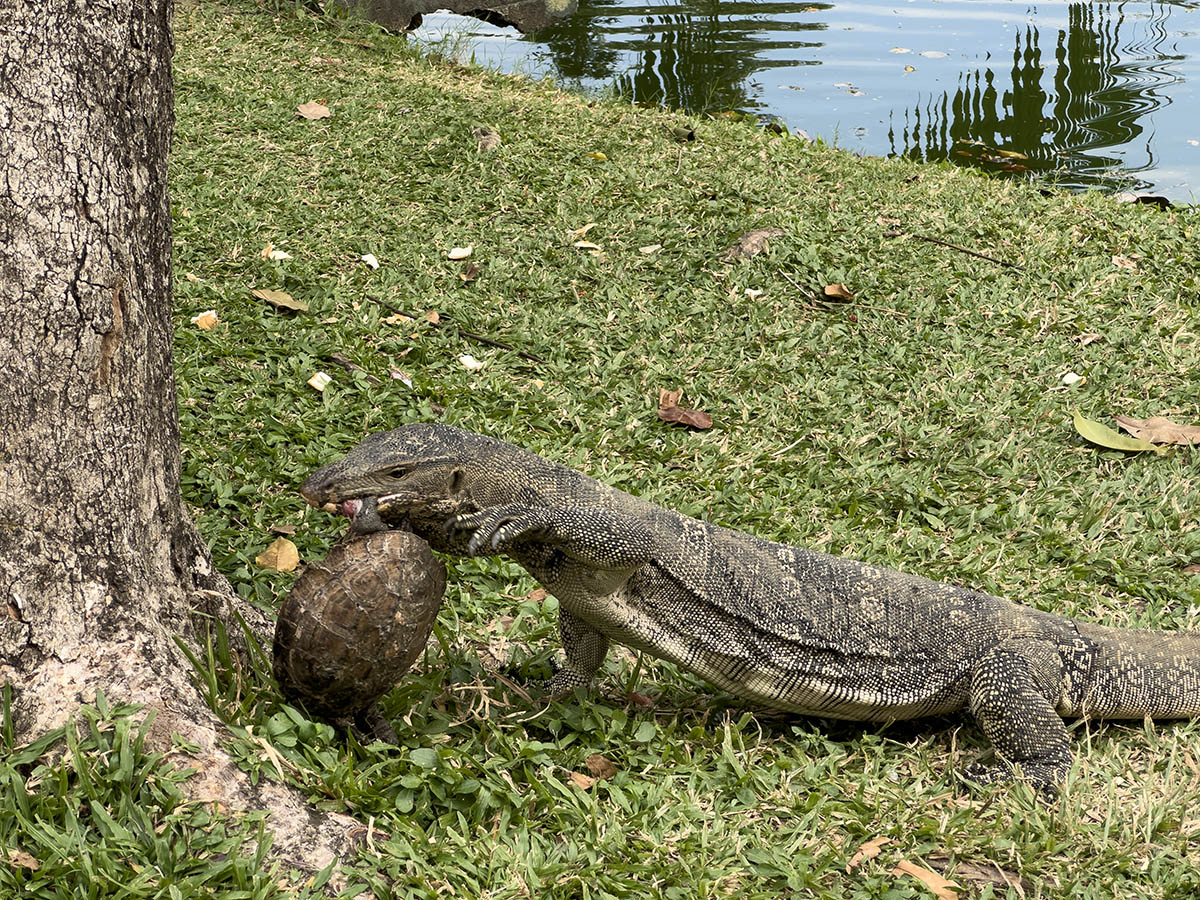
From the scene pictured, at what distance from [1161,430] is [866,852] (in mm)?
3243

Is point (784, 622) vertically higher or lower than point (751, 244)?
lower

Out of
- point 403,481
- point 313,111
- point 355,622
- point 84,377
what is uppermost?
point 313,111

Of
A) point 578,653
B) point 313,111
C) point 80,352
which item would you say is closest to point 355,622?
point 80,352

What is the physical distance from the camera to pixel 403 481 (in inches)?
115

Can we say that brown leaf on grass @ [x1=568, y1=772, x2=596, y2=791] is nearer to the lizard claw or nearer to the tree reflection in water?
the lizard claw

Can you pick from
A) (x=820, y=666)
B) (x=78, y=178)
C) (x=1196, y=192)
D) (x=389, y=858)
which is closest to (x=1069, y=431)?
(x=820, y=666)

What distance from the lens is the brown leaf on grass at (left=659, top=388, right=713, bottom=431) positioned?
5.04 meters

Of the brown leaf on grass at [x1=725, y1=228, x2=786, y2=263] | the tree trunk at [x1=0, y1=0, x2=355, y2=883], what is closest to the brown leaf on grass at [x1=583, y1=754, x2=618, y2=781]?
the tree trunk at [x1=0, y1=0, x2=355, y2=883]

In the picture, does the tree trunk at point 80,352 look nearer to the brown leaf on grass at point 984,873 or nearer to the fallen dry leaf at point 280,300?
the brown leaf on grass at point 984,873

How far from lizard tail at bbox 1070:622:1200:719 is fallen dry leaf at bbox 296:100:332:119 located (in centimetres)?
605

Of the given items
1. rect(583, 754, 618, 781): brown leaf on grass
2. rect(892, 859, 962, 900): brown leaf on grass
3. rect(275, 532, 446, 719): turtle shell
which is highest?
rect(275, 532, 446, 719): turtle shell

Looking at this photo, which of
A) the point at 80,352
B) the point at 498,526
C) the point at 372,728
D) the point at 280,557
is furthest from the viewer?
the point at 280,557

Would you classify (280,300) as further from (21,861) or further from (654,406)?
(21,861)

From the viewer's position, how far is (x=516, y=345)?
215 inches
